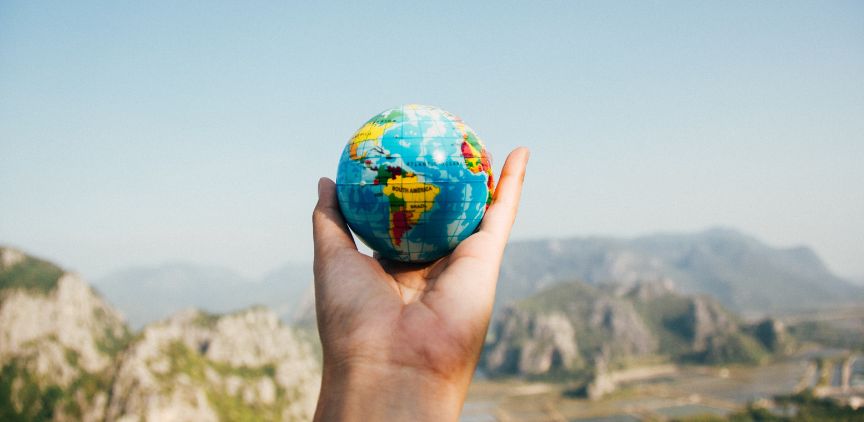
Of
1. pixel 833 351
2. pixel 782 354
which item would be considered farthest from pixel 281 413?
pixel 833 351

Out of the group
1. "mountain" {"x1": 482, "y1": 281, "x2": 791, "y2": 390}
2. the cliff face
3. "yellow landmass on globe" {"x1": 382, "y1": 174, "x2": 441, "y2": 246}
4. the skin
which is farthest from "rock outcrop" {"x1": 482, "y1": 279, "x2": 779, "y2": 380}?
the skin

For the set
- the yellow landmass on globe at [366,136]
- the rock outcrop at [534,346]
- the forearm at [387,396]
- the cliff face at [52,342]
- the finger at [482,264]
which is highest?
the yellow landmass on globe at [366,136]

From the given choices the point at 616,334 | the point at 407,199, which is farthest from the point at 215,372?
the point at 616,334

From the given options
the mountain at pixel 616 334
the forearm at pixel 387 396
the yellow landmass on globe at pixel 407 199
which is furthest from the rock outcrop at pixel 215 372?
the mountain at pixel 616 334

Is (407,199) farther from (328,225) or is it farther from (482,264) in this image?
(482,264)

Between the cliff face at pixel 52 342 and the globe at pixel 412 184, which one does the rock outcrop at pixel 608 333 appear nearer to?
the cliff face at pixel 52 342
